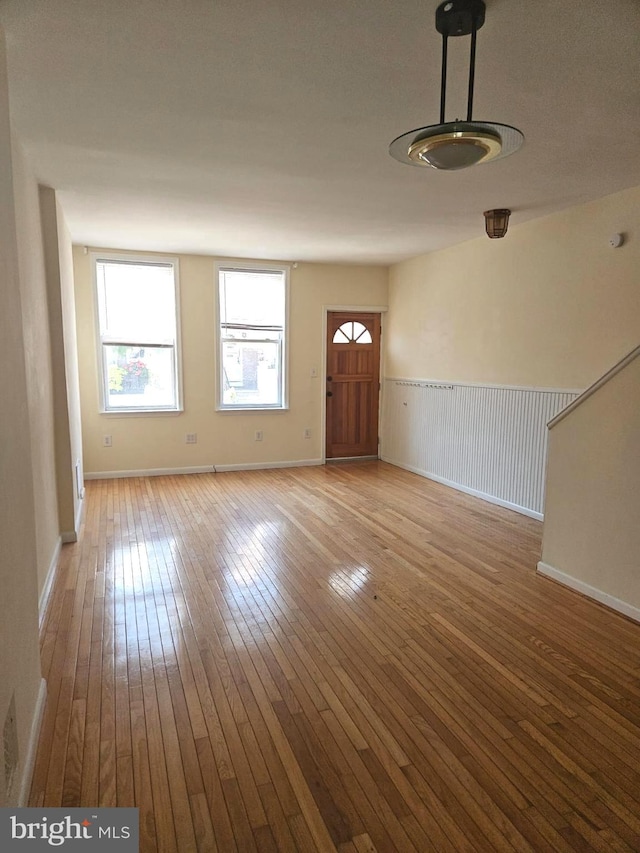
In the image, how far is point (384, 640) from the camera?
2.62 meters

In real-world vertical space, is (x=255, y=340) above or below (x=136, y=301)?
below

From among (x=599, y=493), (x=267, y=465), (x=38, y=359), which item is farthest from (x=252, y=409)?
(x=599, y=493)

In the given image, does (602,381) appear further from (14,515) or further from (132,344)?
(132,344)

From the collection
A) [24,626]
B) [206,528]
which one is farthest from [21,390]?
[206,528]

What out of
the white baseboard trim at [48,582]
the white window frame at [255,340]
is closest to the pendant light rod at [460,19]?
the white baseboard trim at [48,582]

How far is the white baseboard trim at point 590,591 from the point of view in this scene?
285cm

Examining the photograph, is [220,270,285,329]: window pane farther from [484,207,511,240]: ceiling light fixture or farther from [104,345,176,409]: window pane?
→ [484,207,511,240]: ceiling light fixture

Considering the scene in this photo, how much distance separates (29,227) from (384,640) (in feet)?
10.4

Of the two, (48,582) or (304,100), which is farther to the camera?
(48,582)

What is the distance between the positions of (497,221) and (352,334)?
2.96m

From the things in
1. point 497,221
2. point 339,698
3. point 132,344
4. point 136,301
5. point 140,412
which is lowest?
point 339,698

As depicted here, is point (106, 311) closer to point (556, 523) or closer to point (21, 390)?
point (21, 390)

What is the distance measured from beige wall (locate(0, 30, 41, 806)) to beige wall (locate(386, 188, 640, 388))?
12.2 ft

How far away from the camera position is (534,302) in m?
4.57
